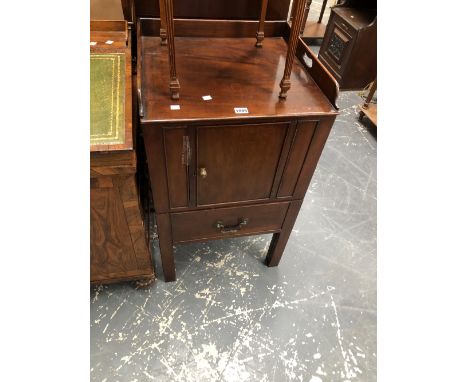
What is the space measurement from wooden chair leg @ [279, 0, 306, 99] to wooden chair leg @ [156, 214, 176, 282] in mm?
552

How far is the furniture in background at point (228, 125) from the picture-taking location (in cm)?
87

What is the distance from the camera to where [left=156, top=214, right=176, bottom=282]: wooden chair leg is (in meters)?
1.11

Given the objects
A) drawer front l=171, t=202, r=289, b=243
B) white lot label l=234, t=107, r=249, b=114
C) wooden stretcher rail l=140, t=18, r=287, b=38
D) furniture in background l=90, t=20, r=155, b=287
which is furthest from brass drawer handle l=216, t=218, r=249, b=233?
wooden stretcher rail l=140, t=18, r=287, b=38

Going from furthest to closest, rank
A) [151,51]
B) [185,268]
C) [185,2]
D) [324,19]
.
A: [324,19] < [185,268] < [185,2] < [151,51]

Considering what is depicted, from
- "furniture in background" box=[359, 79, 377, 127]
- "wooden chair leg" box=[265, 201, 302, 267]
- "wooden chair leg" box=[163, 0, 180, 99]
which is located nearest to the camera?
"wooden chair leg" box=[163, 0, 180, 99]

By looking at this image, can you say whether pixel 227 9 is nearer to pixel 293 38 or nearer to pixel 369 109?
pixel 293 38

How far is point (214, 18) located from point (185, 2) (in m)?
0.12

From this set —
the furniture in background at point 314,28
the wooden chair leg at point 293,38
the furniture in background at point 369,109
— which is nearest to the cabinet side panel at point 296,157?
the wooden chair leg at point 293,38

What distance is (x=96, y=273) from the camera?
1.27m

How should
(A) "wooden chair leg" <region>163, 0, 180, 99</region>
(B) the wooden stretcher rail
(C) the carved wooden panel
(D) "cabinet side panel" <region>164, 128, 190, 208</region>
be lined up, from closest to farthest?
(A) "wooden chair leg" <region>163, 0, 180, 99</region>
(D) "cabinet side panel" <region>164, 128, 190, 208</region>
(B) the wooden stretcher rail
(C) the carved wooden panel

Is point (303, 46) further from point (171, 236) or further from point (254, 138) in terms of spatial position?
point (171, 236)

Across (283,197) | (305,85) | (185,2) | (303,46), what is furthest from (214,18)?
(283,197)

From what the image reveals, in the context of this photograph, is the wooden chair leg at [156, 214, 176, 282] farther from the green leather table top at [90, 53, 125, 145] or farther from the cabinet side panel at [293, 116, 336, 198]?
the cabinet side panel at [293, 116, 336, 198]

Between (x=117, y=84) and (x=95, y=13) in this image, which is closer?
(x=117, y=84)
